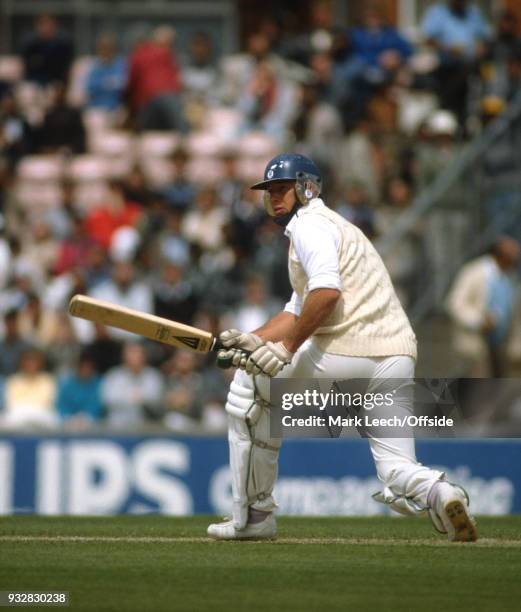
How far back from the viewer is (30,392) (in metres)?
13.5

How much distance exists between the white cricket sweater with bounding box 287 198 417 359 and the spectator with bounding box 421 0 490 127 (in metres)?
7.91

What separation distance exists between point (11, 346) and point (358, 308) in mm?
6950

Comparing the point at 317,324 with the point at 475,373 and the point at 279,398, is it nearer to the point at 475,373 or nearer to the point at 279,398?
the point at 279,398

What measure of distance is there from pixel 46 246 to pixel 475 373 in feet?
15.1

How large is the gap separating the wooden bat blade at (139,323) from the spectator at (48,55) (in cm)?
1081

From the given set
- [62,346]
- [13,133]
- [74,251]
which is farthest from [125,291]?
[13,133]

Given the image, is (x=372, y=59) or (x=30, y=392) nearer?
(x=30, y=392)

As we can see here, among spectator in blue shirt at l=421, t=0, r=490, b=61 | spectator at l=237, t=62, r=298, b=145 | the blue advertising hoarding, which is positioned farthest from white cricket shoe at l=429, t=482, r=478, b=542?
spectator in blue shirt at l=421, t=0, r=490, b=61

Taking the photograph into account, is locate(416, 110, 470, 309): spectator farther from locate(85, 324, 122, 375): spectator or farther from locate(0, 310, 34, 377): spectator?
locate(0, 310, 34, 377): spectator

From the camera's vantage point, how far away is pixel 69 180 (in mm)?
16188

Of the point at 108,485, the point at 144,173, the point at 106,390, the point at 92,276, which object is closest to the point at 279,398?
the point at 108,485

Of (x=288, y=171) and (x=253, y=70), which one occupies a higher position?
(x=253, y=70)

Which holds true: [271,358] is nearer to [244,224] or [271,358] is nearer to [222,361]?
[222,361]

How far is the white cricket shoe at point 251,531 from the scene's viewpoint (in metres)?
7.66
